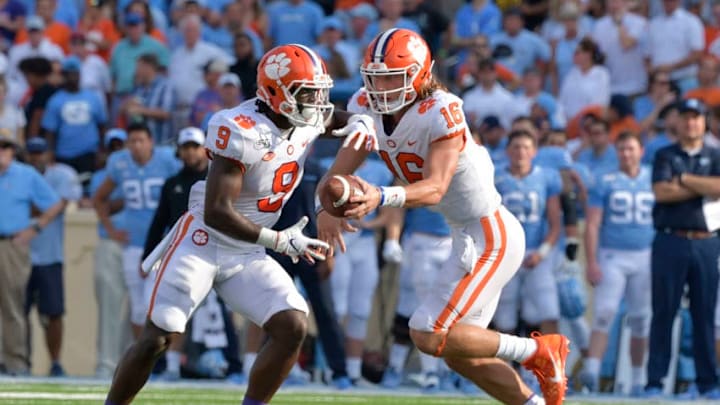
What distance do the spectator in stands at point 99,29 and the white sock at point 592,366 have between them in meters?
5.49

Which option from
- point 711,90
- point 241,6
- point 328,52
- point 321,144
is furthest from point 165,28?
point 711,90

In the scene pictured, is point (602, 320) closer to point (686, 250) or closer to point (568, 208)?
point (568, 208)

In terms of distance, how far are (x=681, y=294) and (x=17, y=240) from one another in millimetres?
4757

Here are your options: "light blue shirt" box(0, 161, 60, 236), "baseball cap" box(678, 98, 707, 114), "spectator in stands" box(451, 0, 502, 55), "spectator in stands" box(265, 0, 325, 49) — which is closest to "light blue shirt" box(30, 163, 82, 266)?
"light blue shirt" box(0, 161, 60, 236)

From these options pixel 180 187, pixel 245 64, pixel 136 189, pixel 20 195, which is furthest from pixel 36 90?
pixel 180 187

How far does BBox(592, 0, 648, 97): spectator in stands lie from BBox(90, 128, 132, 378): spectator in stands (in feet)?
14.7

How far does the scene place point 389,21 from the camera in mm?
13039

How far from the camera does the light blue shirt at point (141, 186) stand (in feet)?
35.3

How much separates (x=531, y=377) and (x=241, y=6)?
191 inches

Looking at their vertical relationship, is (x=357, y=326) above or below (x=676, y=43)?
below

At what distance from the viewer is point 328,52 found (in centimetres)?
1264

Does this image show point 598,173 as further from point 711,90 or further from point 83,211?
point 83,211

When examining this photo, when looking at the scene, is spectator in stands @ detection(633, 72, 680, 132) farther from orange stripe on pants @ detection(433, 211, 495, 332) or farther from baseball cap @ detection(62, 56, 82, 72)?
orange stripe on pants @ detection(433, 211, 495, 332)

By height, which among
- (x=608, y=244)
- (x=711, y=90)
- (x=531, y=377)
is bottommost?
(x=531, y=377)
